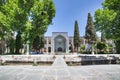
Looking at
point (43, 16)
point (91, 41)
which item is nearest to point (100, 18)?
point (43, 16)

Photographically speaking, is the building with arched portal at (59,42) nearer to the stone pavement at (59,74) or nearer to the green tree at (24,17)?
the green tree at (24,17)

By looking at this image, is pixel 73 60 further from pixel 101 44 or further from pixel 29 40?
pixel 101 44

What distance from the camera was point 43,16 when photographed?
37750 millimetres

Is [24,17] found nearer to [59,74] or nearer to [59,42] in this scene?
[59,74]

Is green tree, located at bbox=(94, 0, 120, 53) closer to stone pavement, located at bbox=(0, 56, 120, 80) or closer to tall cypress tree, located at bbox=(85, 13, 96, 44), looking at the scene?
stone pavement, located at bbox=(0, 56, 120, 80)

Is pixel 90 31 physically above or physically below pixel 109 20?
above

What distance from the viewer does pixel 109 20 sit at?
90.6 ft

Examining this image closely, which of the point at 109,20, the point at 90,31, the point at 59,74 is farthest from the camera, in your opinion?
the point at 90,31

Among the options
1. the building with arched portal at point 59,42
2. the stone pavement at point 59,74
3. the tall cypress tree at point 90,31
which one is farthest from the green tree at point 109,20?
the building with arched portal at point 59,42

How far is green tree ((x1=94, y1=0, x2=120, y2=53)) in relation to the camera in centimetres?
2427

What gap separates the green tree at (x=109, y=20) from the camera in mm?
24266

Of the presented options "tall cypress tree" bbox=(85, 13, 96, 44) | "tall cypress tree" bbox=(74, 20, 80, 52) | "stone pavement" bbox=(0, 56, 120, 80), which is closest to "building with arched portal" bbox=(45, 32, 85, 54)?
"tall cypress tree" bbox=(74, 20, 80, 52)

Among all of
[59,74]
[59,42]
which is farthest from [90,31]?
[59,74]

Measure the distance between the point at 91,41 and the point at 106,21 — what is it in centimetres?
3547
